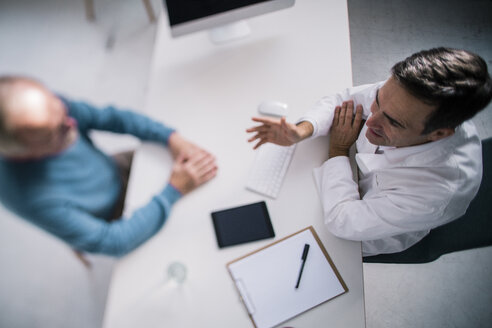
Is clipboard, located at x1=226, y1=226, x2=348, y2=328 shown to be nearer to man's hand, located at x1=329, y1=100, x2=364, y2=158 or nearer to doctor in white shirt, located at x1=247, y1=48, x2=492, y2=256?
doctor in white shirt, located at x1=247, y1=48, x2=492, y2=256

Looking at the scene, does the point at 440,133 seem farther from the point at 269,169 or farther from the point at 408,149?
the point at 269,169

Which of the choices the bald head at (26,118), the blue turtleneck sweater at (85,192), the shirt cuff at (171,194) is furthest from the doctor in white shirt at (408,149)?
the bald head at (26,118)

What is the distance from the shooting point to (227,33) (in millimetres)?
1362

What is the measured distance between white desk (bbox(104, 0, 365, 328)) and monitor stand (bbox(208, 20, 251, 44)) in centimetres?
3

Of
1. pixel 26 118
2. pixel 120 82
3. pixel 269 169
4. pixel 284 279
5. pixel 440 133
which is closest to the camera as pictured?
pixel 26 118

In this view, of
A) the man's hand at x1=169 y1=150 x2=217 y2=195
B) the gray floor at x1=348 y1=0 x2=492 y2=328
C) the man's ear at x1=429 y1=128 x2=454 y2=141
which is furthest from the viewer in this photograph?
the gray floor at x1=348 y1=0 x2=492 y2=328

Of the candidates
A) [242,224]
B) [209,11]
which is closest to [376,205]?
[242,224]

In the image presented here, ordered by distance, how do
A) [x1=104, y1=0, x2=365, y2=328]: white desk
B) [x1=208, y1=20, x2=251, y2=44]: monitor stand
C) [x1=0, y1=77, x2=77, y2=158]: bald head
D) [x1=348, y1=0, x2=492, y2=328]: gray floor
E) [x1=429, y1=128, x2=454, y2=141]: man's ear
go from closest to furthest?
[x1=0, y1=77, x2=77, y2=158]: bald head
[x1=429, y1=128, x2=454, y2=141]: man's ear
[x1=104, y1=0, x2=365, y2=328]: white desk
[x1=208, y1=20, x2=251, y2=44]: monitor stand
[x1=348, y1=0, x2=492, y2=328]: gray floor

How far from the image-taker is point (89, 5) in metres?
2.26

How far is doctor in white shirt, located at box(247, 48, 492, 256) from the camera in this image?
853mm

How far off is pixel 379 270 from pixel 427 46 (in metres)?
1.49

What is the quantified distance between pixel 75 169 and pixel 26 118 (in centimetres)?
25

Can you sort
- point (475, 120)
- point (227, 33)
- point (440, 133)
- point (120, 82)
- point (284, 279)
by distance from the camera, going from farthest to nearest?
1. point (120, 82)
2. point (475, 120)
3. point (227, 33)
4. point (284, 279)
5. point (440, 133)

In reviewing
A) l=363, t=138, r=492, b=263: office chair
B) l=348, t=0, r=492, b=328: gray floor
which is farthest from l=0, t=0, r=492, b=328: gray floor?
l=363, t=138, r=492, b=263: office chair
